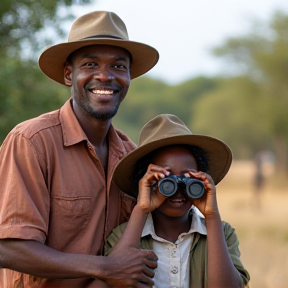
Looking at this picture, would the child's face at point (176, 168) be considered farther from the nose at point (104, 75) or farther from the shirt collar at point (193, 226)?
the nose at point (104, 75)

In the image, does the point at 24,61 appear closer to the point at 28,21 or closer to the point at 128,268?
the point at 28,21

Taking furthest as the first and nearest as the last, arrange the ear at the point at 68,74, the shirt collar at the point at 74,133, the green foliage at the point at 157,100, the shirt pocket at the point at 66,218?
the green foliage at the point at 157,100 < the ear at the point at 68,74 < the shirt collar at the point at 74,133 < the shirt pocket at the point at 66,218

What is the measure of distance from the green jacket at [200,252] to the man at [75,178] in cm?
10

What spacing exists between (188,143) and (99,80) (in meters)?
0.61

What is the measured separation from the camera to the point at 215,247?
3646 mm

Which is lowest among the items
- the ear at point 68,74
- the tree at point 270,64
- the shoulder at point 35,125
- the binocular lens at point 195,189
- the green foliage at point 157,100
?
the binocular lens at point 195,189

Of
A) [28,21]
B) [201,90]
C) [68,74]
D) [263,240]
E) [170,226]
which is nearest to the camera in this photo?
[170,226]

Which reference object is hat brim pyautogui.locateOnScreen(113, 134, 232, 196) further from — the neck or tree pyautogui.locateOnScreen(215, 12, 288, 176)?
tree pyautogui.locateOnScreen(215, 12, 288, 176)

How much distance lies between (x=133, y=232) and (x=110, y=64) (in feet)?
3.25

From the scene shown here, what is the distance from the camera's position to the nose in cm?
404

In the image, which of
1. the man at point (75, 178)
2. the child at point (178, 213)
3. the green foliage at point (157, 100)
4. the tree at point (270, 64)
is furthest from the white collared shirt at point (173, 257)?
the green foliage at point (157, 100)

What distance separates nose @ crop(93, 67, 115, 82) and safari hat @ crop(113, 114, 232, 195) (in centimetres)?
33

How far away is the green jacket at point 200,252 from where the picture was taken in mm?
3764

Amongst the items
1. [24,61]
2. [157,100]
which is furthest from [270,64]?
[24,61]
